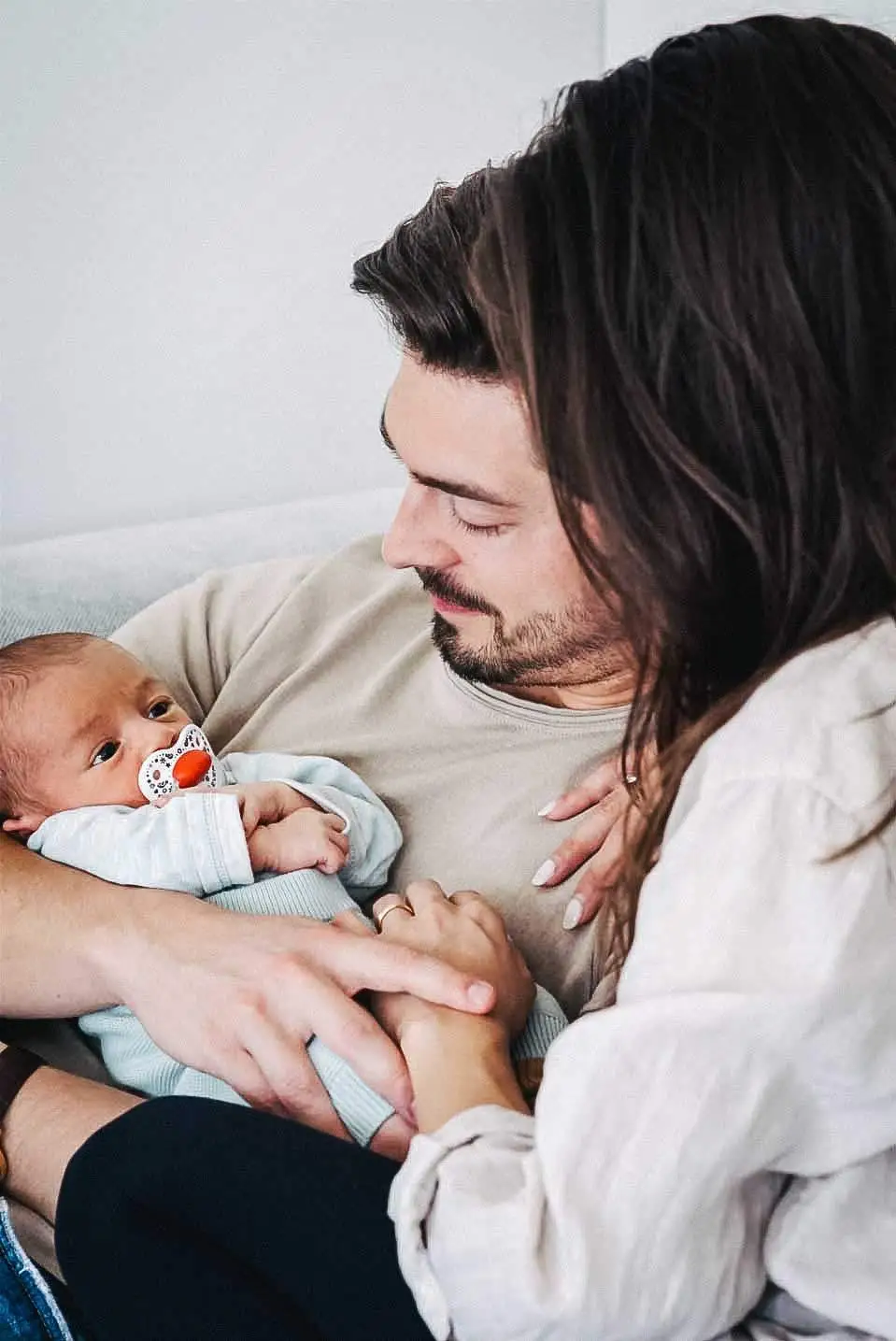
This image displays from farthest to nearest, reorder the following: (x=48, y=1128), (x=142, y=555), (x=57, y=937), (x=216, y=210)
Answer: (x=216, y=210) → (x=142, y=555) → (x=57, y=937) → (x=48, y=1128)

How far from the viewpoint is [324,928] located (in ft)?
3.66

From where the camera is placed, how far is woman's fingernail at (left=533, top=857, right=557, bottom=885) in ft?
3.94

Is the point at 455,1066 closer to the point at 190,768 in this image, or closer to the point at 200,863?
the point at 200,863

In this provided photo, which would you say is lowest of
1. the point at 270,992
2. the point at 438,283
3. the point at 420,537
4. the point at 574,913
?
the point at 574,913

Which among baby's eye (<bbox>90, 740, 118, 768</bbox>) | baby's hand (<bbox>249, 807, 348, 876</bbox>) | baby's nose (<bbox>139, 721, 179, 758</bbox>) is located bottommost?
baby's hand (<bbox>249, 807, 348, 876</bbox>)

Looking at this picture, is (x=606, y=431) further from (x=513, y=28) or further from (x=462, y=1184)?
(x=513, y=28)

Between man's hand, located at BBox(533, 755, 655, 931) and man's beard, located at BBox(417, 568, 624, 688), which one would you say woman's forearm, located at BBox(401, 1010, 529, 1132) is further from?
man's beard, located at BBox(417, 568, 624, 688)

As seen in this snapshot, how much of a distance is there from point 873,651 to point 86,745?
0.81 m

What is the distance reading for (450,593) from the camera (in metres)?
1.26

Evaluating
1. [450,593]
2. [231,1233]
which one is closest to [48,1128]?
[231,1233]

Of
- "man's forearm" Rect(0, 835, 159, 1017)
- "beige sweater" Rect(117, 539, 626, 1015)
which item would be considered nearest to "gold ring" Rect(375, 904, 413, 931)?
"beige sweater" Rect(117, 539, 626, 1015)

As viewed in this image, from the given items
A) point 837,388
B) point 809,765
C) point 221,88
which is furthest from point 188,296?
point 809,765

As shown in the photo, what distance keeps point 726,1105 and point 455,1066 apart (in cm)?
27

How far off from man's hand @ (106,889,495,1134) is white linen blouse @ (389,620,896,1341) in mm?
214
